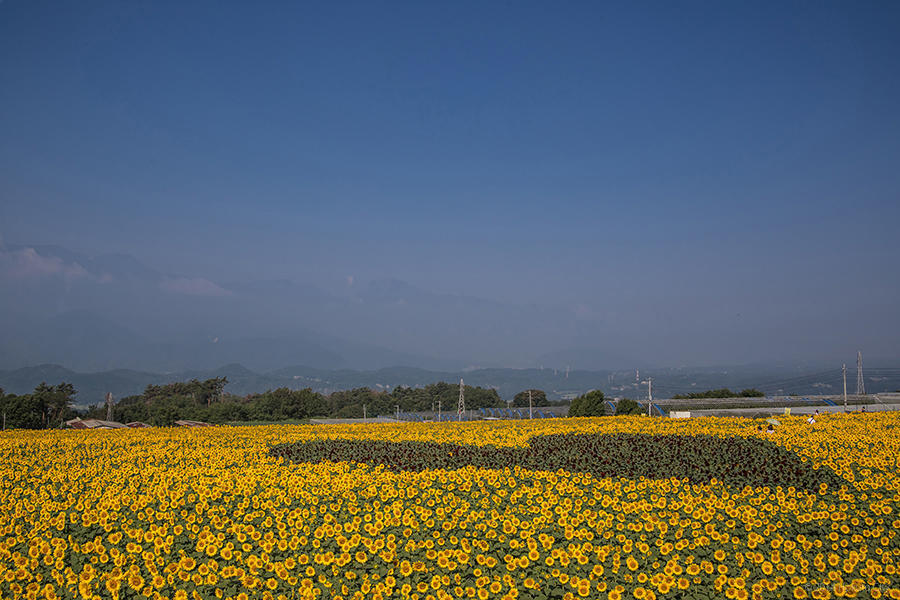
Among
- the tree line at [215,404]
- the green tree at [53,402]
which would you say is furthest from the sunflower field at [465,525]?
the green tree at [53,402]

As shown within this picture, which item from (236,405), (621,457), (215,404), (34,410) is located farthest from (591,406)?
(34,410)

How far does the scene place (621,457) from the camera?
11312mm

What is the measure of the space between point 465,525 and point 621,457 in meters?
5.25

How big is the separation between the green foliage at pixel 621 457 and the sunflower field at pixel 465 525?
0.06 m

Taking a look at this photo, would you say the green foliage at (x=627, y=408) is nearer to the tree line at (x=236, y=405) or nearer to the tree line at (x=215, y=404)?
the tree line at (x=236, y=405)

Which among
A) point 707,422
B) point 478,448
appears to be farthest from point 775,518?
point 707,422

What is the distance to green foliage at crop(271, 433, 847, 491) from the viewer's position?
32.0ft

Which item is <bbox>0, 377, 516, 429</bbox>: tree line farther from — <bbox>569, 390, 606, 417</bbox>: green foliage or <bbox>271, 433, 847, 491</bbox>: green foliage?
<bbox>271, 433, 847, 491</bbox>: green foliage

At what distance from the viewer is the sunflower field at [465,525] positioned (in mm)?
5840

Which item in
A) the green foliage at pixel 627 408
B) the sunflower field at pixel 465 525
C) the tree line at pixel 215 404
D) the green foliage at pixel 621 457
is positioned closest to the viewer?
the sunflower field at pixel 465 525

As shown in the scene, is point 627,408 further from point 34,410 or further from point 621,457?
point 34,410

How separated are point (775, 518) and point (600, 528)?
2.30m

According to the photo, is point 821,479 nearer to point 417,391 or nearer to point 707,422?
point 707,422

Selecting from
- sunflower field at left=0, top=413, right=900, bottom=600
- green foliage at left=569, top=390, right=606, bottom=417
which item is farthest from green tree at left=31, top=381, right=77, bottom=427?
sunflower field at left=0, top=413, right=900, bottom=600
